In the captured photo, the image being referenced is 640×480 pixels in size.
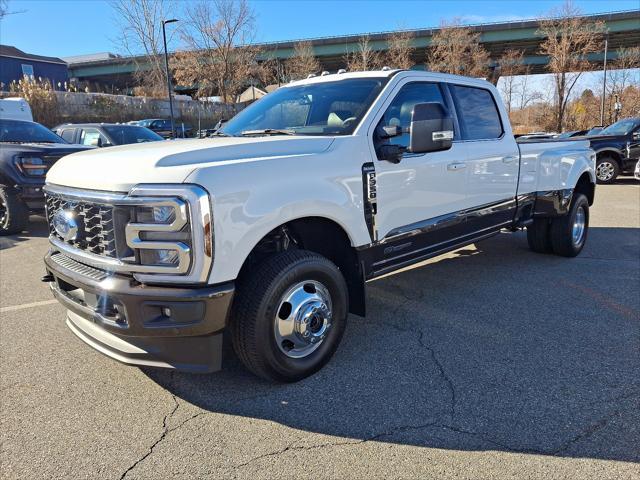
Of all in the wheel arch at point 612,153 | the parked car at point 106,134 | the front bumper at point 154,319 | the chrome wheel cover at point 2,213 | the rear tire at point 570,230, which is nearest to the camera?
the front bumper at point 154,319

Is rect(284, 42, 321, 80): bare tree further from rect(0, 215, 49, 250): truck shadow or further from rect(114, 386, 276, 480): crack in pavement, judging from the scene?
rect(114, 386, 276, 480): crack in pavement

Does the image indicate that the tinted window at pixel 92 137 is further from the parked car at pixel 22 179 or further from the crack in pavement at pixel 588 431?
the crack in pavement at pixel 588 431

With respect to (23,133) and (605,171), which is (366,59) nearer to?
(605,171)

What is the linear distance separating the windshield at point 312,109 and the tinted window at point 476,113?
1110 millimetres

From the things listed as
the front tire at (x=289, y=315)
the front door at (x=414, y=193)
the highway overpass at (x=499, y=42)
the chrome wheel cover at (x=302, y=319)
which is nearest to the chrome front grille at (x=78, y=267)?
the front tire at (x=289, y=315)

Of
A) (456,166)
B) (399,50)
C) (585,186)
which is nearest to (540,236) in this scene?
(585,186)

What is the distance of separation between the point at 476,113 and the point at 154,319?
366 centimetres

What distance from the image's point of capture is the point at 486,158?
15.5ft

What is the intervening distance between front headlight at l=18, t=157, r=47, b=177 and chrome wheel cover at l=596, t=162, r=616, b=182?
43.9ft

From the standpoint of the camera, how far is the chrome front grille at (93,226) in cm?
275

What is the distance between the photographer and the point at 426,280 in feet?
17.5

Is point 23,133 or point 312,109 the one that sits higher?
point 23,133

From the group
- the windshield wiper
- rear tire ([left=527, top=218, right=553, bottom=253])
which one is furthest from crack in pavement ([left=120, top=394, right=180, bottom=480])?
rear tire ([left=527, top=218, right=553, bottom=253])

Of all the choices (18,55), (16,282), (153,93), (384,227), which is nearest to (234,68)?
(153,93)
